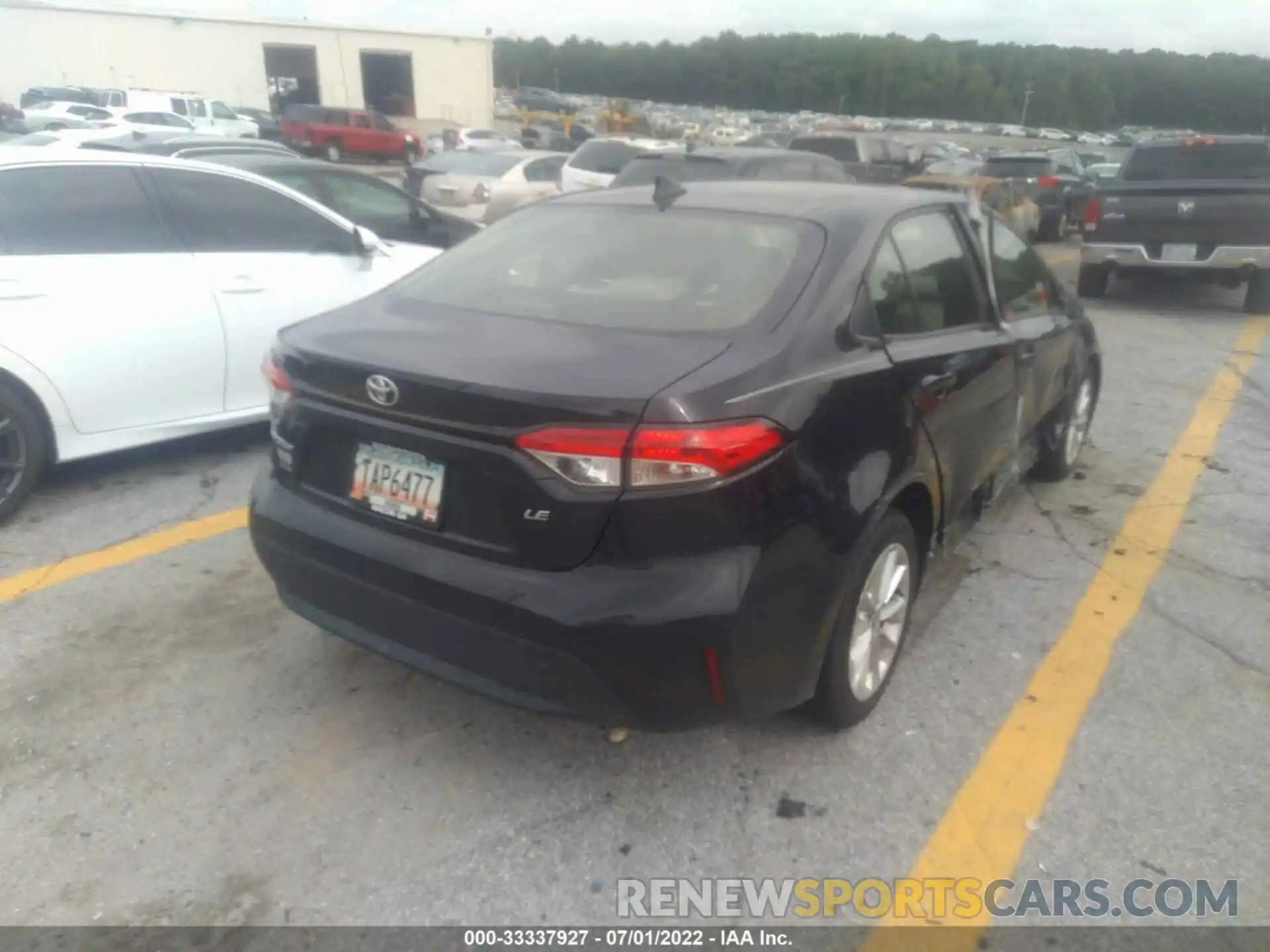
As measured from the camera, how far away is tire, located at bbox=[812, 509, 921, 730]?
279 cm

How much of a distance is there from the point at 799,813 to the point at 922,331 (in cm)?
155

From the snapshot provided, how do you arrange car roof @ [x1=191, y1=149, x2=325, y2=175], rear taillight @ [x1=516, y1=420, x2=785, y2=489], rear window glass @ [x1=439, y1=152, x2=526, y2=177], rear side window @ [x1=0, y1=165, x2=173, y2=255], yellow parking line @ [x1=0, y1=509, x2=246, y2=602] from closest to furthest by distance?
rear taillight @ [x1=516, y1=420, x2=785, y2=489], yellow parking line @ [x1=0, y1=509, x2=246, y2=602], rear side window @ [x1=0, y1=165, x2=173, y2=255], car roof @ [x1=191, y1=149, x2=325, y2=175], rear window glass @ [x1=439, y1=152, x2=526, y2=177]

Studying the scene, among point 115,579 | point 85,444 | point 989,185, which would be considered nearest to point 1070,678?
point 115,579

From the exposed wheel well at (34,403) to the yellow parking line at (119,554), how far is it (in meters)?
0.61

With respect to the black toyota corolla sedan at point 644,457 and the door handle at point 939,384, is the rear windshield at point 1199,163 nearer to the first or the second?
the door handle at point 939,384

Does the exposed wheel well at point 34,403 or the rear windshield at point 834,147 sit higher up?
the exposed wheel well at point 34,403

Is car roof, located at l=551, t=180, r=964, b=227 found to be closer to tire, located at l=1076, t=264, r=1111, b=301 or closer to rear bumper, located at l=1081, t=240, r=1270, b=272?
rear bumper, located at l=1081, t=240, r=1270, b=272

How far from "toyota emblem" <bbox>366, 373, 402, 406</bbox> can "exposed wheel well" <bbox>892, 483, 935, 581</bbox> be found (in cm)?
145

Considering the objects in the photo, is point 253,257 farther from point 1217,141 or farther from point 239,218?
point 1217,141

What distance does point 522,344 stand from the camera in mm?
2639

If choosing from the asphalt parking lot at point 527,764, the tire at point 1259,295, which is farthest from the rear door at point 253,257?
the tire at point 1259,295

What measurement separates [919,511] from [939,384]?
1.34 feet

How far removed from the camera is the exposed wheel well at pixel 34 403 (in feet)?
13.9

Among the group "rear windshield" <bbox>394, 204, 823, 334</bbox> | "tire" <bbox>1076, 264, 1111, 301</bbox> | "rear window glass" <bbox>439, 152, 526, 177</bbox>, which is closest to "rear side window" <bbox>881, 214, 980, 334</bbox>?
"rear windshield" <bbox>394, 204, 823, 334</bbox>
